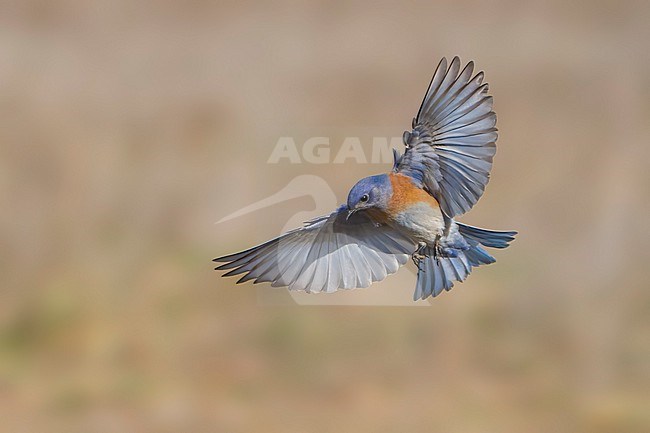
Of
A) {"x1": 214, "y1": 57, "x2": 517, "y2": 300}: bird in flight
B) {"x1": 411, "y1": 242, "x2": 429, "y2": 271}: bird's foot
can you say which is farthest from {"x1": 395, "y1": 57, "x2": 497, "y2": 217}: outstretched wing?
{"x1": 411, "y1": 242, "x2": 429, "y2": 271}: bird's foot

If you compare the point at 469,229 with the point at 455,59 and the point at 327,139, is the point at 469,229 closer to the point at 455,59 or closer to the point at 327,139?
the point at 455,59

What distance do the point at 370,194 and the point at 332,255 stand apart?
24cm

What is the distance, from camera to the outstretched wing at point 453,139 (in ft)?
3.88

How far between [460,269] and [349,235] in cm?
18

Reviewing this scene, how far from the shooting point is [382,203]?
1269 millimetres

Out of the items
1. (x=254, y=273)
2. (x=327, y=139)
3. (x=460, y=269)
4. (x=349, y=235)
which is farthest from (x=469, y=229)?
(x=327, y=139)

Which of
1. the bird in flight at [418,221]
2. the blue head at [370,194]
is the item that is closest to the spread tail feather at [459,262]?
the bird in flight at [418,221]

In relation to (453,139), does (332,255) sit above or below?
below

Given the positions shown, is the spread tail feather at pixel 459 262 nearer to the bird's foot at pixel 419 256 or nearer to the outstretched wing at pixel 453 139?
the bird's foot at pixel 419 256

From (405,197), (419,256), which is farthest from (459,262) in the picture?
(405,197)

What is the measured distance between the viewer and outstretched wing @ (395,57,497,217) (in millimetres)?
1183

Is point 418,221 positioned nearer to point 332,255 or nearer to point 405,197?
point 405,197

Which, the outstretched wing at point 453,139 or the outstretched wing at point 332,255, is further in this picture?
the outstretched wing at point 332,255

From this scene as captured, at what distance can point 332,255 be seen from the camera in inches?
57.7
